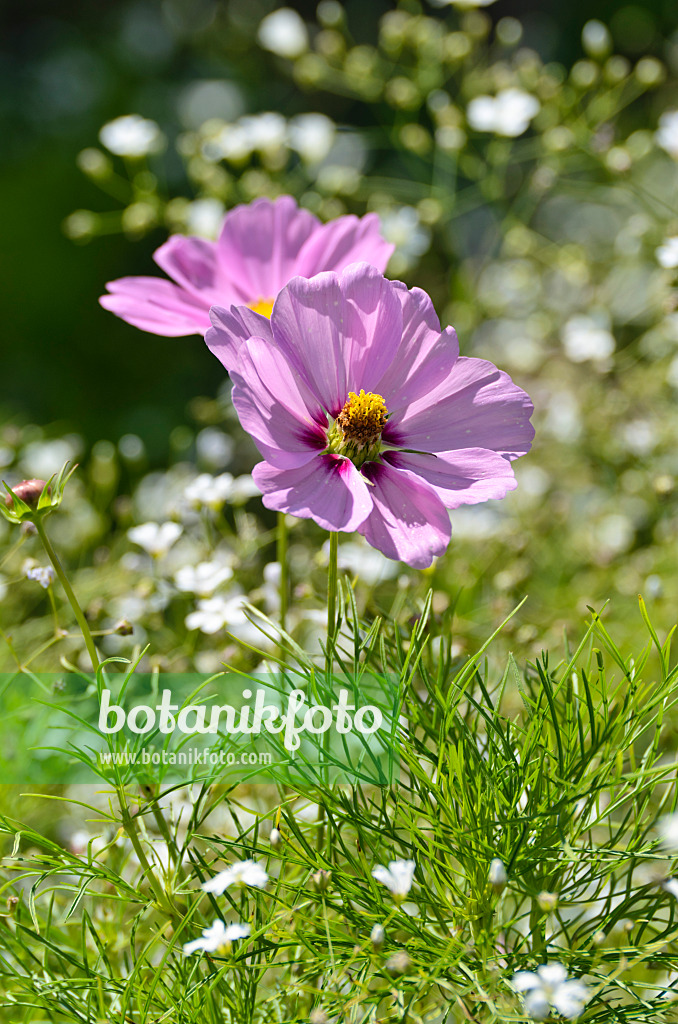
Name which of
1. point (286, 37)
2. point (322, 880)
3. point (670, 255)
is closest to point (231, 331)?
point (322, 880)

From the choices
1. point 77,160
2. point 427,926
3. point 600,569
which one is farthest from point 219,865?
point 77,160

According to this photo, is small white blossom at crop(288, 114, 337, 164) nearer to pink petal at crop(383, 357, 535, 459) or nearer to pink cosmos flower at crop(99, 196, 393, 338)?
pink cosmos flower at crop(99, 196, 393, 338)

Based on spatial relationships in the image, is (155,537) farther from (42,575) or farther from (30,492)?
(30,492)

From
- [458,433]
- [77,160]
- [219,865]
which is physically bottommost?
[219,865]

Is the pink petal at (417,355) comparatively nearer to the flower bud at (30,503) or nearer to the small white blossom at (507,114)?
the flower bud at (30,503)

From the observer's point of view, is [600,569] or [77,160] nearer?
[600,569]

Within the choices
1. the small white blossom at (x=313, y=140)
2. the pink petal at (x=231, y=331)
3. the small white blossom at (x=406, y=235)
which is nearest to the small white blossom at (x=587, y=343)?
the small white blossom at (x=406, y=235)

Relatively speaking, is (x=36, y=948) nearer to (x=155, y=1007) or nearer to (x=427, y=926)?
(x=155, y=1007)
